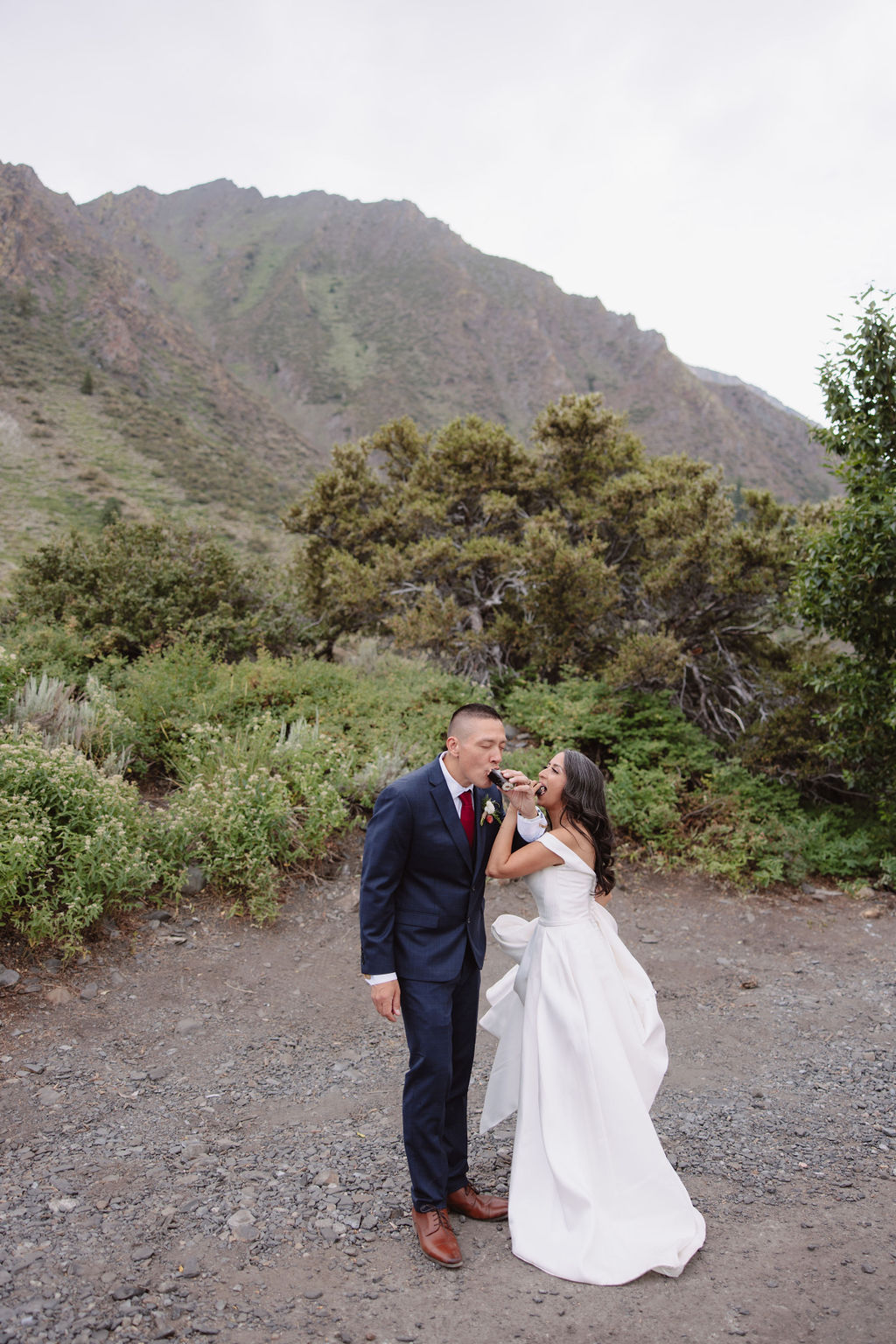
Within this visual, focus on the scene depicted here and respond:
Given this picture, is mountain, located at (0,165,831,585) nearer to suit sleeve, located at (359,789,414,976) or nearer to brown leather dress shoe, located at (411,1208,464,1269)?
suit sleeve, located at (359,789,414,976)

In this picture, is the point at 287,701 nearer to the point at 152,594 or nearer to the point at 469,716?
the point at 152,594

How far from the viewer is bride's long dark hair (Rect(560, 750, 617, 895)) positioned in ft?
10.6

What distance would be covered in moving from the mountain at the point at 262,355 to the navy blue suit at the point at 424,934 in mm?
8039

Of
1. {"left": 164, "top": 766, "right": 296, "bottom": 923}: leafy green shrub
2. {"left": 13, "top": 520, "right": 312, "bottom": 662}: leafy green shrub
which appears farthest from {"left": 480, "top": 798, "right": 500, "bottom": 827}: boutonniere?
{"left": 13, "top": 520, "right": 312, "bottom": 662}: leafy green shrub

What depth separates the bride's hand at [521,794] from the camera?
3002 millimetres

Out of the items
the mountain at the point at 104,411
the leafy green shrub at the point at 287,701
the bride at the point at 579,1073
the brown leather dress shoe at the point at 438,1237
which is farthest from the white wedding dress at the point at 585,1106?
the mountain at the point at 104,411

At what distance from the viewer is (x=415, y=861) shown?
117 inches

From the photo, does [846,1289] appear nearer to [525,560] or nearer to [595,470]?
[525,560]

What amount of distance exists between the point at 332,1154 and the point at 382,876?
5.34 feet

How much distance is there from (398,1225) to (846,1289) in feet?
5.27

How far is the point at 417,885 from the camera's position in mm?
2986

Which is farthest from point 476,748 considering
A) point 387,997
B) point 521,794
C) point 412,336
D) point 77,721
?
point 412,336

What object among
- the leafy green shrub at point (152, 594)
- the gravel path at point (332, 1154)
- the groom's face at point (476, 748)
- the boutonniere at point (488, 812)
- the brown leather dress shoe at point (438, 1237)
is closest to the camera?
the gravel path at point (332, 1154)

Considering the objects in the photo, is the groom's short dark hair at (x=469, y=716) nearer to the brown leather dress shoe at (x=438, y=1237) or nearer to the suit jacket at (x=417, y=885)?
the suit jacket at (x=417, y=885)
